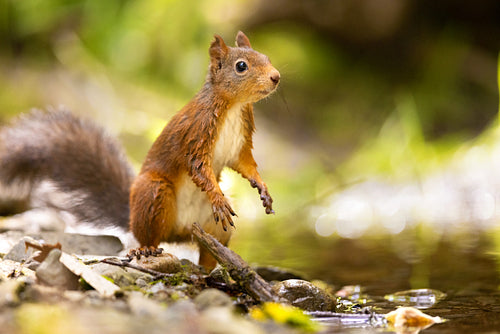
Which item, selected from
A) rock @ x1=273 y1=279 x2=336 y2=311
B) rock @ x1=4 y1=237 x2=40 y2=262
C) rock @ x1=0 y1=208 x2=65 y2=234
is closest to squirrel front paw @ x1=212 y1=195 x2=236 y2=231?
rock @ x1=273 y1=279 x2=336 y2=311

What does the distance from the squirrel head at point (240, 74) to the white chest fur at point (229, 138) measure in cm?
8

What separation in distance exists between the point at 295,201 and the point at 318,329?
5074 millimetres

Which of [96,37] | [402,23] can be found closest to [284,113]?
[402,23]

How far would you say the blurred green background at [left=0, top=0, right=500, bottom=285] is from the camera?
24.8 ft

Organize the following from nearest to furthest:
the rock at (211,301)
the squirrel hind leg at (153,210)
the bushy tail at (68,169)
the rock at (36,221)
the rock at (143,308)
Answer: the rock at (143,308), the rock at (211,301), the squirrel hind leg at (153,210), the bushy tail at (68,169), the rock at (36,221)

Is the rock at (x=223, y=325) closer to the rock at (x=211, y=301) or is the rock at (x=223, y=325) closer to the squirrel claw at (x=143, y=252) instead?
the rock at (x=211, y=301)

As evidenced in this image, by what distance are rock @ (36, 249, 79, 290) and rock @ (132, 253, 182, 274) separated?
451mm

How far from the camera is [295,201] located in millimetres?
7195

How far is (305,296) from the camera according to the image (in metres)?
2.70

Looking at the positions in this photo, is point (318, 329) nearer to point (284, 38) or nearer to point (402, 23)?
point (284, 38)

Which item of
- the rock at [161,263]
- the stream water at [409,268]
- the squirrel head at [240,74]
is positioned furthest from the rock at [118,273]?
the squirrel head at [240,74]

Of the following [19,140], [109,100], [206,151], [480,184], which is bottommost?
[206,151]

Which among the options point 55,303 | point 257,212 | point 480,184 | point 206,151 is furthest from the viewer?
point 257,212

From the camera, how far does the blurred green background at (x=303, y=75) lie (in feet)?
24.8
